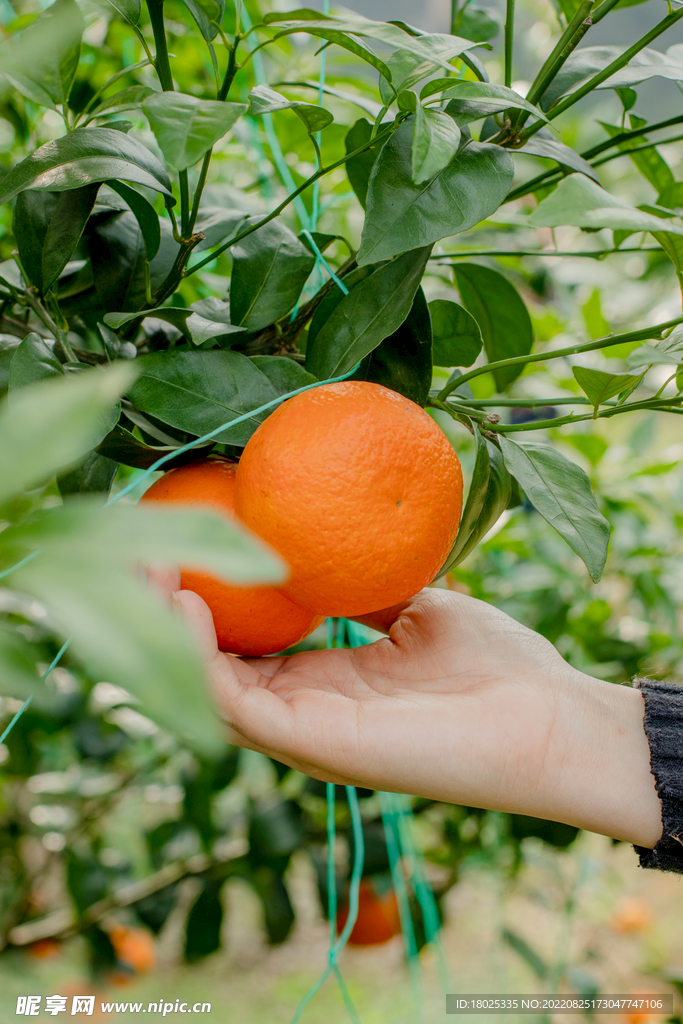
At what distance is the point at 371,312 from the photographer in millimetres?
366

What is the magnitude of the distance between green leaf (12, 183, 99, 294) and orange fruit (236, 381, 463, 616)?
14cm

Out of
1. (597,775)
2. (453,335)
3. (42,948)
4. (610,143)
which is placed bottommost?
(42,948)

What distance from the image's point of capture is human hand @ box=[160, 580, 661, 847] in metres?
0.45

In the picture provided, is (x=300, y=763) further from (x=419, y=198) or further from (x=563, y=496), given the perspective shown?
(x=419, y=198)

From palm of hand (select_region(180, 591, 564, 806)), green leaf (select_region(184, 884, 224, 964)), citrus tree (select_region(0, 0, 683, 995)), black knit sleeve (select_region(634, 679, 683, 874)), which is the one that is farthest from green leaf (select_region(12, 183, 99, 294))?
green leaf (select_region(184, 884, 224, 964))

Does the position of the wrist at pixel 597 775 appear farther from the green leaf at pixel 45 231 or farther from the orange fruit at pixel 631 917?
the orange fruit at pixel 631 917

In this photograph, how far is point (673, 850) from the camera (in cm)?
50

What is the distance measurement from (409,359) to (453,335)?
0.06 m

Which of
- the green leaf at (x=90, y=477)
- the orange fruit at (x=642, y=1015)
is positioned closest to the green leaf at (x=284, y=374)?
the green leaf at (x=90, y=477)

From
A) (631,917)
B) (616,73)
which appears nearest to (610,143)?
(616,73)

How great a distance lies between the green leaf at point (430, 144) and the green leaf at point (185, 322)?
142 mm

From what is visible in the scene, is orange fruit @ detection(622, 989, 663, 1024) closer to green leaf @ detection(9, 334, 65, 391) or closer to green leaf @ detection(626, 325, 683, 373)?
green leaf @ detection(626, 325, 683, 373)

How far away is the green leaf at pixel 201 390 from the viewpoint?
0.35 meters

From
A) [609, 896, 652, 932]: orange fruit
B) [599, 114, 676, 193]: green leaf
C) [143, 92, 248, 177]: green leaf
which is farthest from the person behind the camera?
[609, 896, 652, 932]: orange fruit
